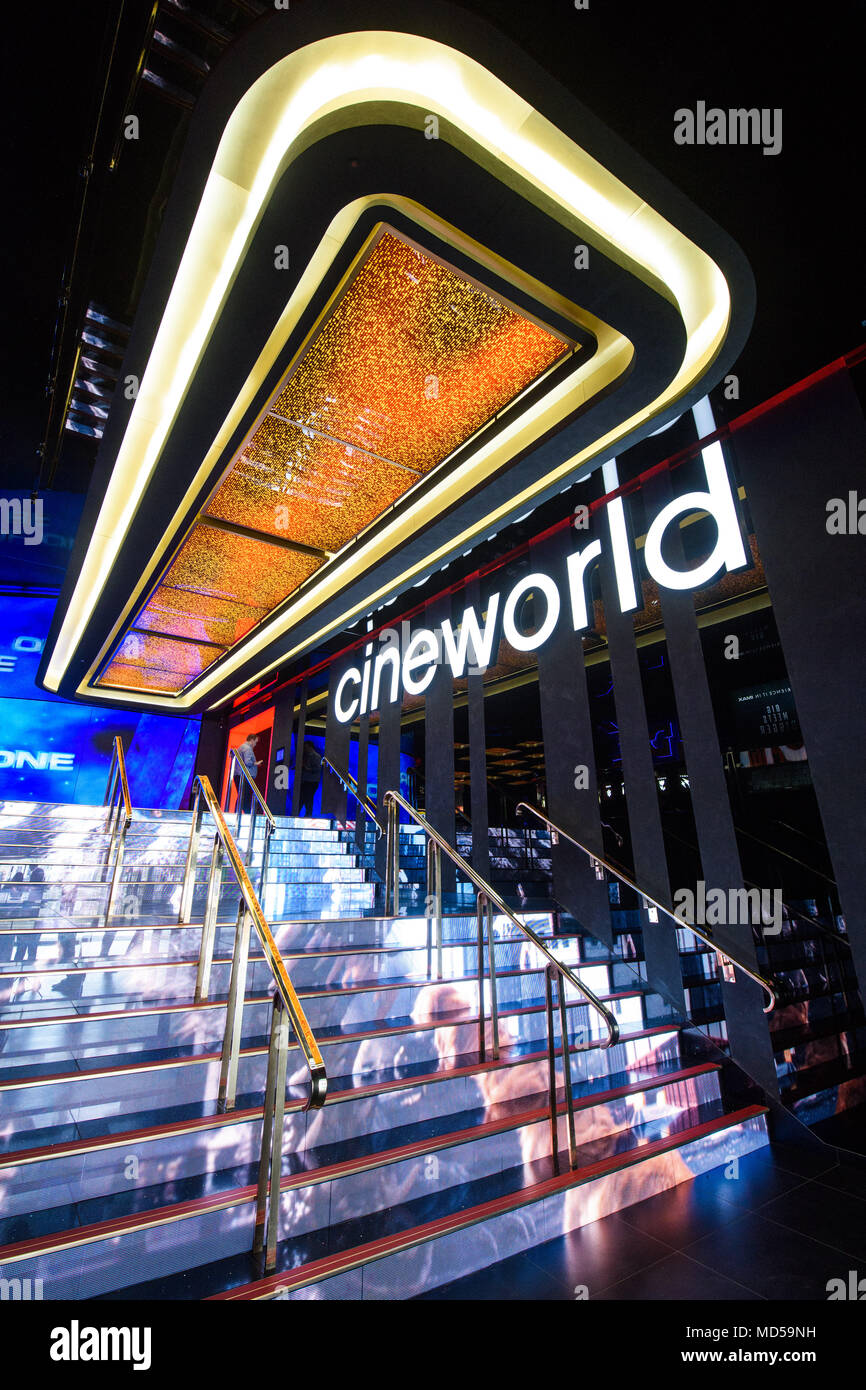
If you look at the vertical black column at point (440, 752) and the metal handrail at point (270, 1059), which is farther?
the vertical black column at point (440, 752)

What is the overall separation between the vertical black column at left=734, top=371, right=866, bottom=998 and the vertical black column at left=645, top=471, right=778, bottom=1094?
60cm

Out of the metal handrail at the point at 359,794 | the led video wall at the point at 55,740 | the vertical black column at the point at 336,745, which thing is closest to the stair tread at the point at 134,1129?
the metal handrail at the point at 359,794

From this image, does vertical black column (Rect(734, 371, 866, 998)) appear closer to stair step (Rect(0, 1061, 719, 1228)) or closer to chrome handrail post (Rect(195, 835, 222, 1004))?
stair step (Rect(0, 1061, 719, 1228))

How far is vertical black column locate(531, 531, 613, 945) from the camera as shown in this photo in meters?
5.29

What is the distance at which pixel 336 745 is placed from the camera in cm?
899

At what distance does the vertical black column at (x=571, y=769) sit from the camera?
5.29 metres

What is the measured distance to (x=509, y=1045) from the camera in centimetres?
381

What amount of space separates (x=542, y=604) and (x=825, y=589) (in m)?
2.52

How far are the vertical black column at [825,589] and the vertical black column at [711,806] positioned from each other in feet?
1.96

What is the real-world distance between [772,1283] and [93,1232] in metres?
2.50

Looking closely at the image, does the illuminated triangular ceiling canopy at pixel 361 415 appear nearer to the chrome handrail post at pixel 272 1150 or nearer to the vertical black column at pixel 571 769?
the vertical black column at pixel 571 769

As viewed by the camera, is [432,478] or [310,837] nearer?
[432,478]

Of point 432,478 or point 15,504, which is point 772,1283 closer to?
point 432,478
